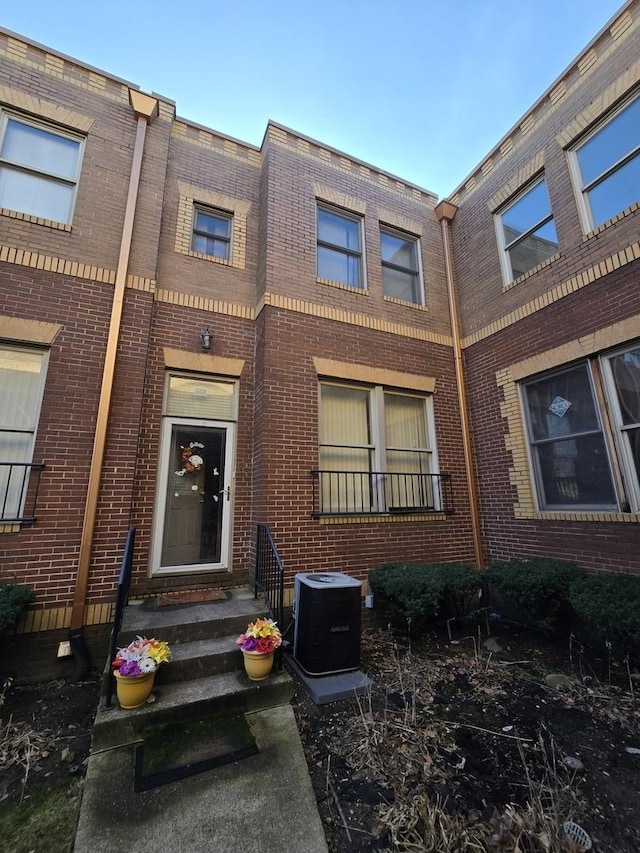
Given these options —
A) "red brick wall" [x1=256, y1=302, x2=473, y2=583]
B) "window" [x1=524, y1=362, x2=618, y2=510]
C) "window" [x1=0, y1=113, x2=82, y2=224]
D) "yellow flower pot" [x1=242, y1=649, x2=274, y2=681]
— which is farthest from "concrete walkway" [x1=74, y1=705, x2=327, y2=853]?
"window" [x1=0, y1=113, x2=82, y2=224]

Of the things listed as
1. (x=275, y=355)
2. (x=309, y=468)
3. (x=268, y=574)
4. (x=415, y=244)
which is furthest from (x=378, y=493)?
(x=415, y=244)

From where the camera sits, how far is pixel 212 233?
596 centimetres

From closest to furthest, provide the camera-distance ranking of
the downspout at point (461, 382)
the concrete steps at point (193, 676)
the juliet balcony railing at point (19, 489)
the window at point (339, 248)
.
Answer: the concrete steps at point (193, 676)
the juliet balcony railing at point (19, 489)
the downspout at point (461, 382)
the window at point (339, 248)

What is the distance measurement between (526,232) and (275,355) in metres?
4.56

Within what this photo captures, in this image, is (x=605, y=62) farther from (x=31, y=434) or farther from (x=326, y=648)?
(x=31, y=434)

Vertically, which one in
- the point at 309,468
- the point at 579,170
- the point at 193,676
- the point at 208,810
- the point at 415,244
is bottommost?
the point at 208,810

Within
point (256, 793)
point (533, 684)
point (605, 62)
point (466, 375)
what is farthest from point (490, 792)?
point (605, 62)

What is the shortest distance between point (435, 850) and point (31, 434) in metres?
4.86

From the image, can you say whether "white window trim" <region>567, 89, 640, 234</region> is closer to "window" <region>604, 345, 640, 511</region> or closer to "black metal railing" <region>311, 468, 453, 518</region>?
"window" <region>604, 345, 640, 511</region>

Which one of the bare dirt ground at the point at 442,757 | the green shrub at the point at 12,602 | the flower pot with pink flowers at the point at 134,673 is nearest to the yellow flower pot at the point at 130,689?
the flower pot with pink flowers at the point at 134,673

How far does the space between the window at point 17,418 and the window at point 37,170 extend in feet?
6.15

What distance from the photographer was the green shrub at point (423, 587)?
14.2ft

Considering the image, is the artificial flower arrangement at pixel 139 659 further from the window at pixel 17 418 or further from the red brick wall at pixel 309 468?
Answer: the window at pixel 17 418

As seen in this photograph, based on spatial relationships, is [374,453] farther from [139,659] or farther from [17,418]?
[17,418]
